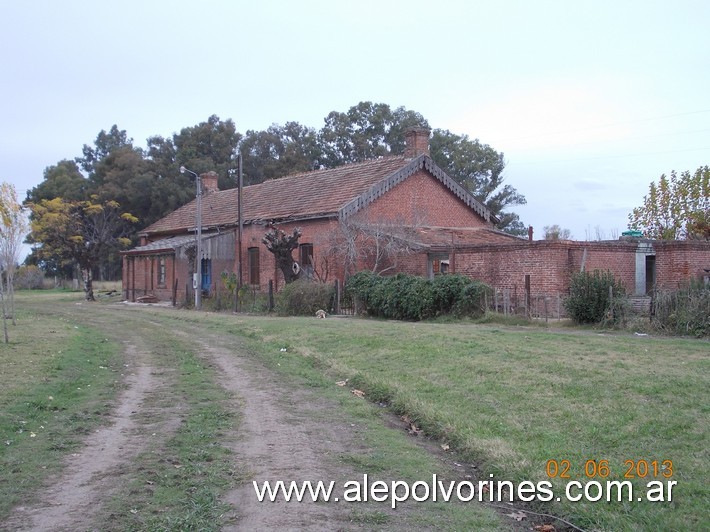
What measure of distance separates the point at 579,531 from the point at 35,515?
14.1ft

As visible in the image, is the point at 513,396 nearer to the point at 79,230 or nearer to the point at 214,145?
the point at 79,230

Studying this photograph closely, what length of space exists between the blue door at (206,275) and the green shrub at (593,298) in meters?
22.6

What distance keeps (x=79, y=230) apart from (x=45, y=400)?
4183 cm

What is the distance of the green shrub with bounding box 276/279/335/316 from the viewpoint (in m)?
26.0

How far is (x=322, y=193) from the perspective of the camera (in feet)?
112

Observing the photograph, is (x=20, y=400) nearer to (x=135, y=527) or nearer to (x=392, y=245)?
(x=135, y=527)

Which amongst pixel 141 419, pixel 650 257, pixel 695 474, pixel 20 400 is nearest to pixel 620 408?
pixel 695 474

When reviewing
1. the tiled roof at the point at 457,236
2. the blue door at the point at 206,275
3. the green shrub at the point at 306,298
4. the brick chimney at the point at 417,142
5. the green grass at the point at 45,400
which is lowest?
the green grass at the point at 45,400

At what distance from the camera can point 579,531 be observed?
5672 mm

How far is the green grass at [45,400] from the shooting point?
677 cm

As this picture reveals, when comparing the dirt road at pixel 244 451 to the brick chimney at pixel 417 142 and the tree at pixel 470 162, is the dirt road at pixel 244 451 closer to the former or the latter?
the brick chimney at pixel 417 142

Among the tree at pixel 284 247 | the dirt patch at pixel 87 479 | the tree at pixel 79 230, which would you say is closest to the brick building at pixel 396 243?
the tree at pixel 284 247

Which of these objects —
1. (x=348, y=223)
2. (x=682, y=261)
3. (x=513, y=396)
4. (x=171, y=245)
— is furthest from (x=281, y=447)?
(x=171, y=245)

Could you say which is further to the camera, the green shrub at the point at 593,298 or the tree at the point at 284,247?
the tree at the point at 284,247
